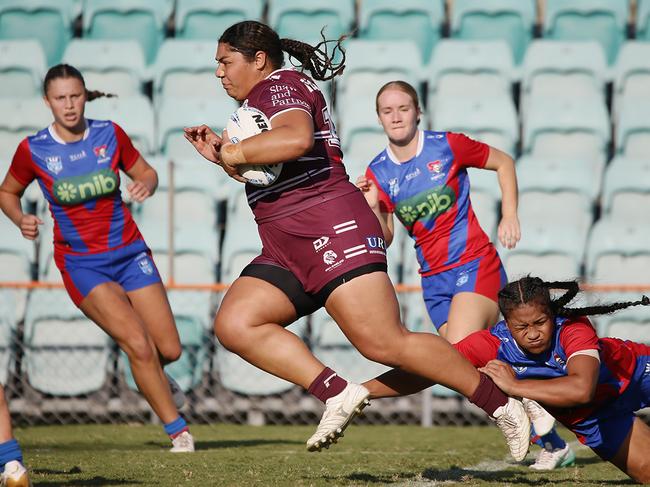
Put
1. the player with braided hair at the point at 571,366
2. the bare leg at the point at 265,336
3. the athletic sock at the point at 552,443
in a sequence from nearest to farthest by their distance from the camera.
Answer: the bare leg at the point at 265,336 < the player with braided hair at the point at 571,366 < the athletic sock at the point at 552,443

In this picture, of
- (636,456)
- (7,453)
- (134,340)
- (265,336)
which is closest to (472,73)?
(134,340)

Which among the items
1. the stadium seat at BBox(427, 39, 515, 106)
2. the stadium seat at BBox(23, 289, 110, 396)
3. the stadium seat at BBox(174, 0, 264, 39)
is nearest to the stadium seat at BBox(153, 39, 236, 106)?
the stadium seat at BBox(174, 0, 264, 39)

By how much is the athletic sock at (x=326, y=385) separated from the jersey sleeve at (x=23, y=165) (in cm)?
317

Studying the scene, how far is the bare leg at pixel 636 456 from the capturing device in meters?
4.76

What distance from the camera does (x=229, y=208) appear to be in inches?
367

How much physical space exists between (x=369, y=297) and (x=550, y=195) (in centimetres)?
552

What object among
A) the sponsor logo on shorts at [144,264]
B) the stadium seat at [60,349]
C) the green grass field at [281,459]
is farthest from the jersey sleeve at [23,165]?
the stadium seat at [60,349]

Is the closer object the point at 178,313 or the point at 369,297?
the point at 369,297

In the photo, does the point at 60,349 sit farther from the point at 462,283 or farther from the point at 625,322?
the point at 625,322

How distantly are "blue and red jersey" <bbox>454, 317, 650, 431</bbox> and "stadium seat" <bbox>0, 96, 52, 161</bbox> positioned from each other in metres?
6.42

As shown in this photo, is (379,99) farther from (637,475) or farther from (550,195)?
(550,195)

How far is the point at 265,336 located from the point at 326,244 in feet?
1.55

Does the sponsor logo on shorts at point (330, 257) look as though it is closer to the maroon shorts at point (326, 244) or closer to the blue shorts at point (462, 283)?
the maroon shorts at point (326, 244)

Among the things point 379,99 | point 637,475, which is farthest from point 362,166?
point 637,475
